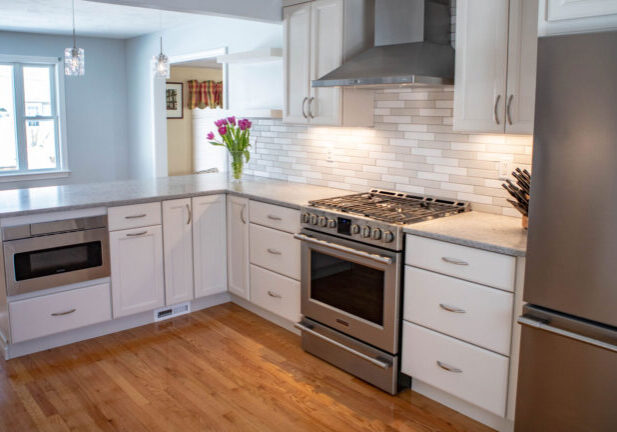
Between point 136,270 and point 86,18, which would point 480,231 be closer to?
point 136,270

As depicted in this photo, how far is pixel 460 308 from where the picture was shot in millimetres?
2742

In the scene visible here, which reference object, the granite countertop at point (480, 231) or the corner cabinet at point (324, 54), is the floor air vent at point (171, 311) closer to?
the corner cabinet at point (324, 54)

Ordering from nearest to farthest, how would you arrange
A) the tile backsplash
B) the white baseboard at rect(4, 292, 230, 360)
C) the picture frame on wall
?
the tile backsplash < the white baseboard at rect(4, 292, 230, 360) < the picture frame on wall

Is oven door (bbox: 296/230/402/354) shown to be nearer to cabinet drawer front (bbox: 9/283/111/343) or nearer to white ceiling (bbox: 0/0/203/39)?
cabinet drawer front (bbox: 9/283/111/343)

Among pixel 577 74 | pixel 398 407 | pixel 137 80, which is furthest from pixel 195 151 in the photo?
pixel 577 74

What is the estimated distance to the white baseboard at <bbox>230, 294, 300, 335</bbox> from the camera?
3.95 m

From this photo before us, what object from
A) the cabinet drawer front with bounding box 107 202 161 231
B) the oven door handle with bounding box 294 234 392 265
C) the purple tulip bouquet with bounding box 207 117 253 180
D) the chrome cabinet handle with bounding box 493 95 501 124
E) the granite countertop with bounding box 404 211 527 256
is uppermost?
the chrome cabinet handle with bounding box 493 95 501 124

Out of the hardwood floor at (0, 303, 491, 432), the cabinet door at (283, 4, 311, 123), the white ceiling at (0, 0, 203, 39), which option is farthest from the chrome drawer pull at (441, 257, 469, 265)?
the white ceiling at (0, 0, 203, 39)

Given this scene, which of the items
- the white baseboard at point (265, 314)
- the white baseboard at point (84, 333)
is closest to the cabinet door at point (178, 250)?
the white baseboard at point (84, 333)

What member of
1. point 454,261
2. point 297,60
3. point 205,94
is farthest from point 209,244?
point 205,94

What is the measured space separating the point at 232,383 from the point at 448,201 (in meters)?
1.66

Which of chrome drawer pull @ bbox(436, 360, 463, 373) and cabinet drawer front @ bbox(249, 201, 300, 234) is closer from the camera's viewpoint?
chrome drawer pull @ bbox(436, 360, 463, 373)

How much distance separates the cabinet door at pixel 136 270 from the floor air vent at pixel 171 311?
0.45ft

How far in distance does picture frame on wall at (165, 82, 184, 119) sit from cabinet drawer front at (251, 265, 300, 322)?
15.6ft
